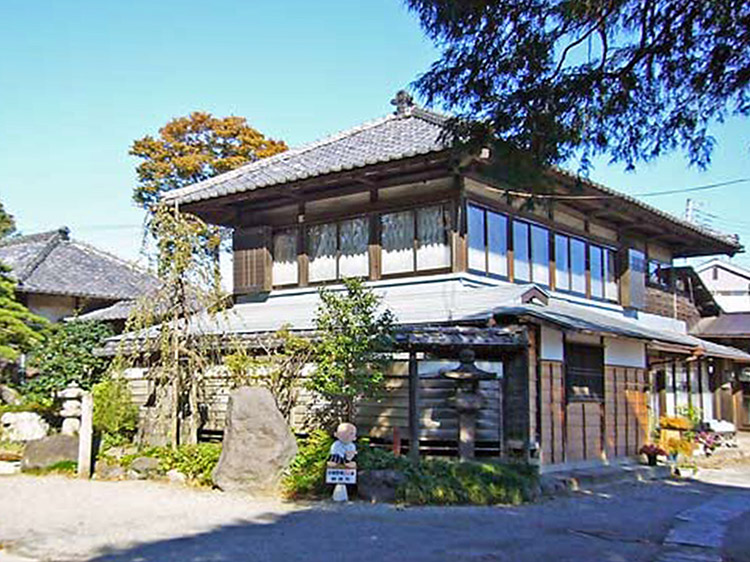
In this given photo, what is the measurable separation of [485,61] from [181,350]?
802 centimetres

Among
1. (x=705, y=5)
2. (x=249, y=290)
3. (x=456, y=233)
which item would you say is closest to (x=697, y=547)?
(x=705, y=5)

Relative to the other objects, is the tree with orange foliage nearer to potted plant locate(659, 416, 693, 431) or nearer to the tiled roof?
the tiled roof

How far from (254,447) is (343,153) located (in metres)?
7.82

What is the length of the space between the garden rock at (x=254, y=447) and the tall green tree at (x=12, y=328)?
695cm

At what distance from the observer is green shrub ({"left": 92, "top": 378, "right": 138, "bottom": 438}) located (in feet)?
49.2

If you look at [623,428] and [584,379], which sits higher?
[584,379]

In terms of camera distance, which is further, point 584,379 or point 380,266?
point 380,266

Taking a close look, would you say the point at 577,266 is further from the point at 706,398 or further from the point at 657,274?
the point at 706,398

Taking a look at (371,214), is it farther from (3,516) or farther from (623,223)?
(3,516)

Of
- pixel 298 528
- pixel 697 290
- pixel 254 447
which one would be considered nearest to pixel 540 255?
pixel 254 447

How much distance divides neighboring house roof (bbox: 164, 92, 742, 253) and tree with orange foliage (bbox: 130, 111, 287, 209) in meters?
13.2

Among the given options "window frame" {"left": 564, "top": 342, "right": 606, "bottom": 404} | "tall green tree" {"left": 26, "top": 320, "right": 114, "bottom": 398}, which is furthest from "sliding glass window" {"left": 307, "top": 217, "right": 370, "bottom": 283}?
"tall green tree" {"left": 26, "top": 320, "right": 114, "bottom": 398}

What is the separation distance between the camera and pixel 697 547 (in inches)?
346

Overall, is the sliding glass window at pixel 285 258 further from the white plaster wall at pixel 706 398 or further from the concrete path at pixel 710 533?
the white plaster wall at pixel 706 398
